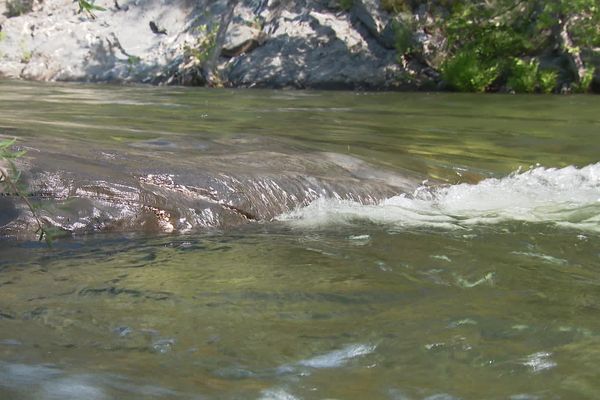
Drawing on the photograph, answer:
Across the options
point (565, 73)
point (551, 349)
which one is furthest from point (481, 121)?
point (551, 349)

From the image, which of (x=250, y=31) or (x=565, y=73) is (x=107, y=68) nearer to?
(x=250, y=31)

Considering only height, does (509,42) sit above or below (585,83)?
above

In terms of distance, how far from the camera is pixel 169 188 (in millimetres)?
5047

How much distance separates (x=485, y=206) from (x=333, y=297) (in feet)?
7.96

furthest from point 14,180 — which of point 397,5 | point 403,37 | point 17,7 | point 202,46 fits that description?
point 17,7

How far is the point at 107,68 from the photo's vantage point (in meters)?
19.8

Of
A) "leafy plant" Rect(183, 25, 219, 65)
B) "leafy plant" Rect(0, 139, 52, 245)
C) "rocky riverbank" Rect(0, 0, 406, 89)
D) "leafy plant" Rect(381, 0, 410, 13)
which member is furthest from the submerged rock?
"leafy plant" Rect(183, 25, 219, 65)

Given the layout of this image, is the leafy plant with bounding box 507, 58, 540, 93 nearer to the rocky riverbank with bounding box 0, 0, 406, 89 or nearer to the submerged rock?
the rocky riverbank with bounding box 0, 0, 406, 89

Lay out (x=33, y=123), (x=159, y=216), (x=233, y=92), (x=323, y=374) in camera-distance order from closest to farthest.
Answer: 1. (x=323, y=374)
2. (x=159, y=216)
3. (x=33, y=123)
4. (x=233, y=92)

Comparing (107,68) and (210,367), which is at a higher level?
(210,367)

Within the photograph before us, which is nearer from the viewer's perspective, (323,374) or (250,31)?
(323,374)

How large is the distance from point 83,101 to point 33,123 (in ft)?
16.7

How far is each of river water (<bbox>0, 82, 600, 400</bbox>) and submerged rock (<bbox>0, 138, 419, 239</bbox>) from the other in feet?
0.45

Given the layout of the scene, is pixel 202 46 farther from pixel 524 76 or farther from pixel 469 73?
pixel 524 76
